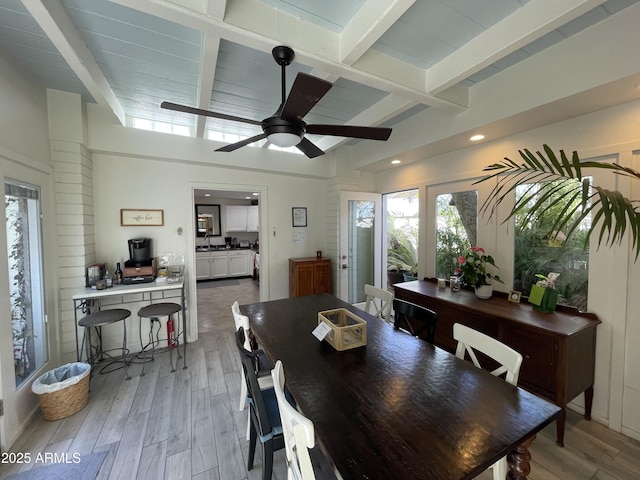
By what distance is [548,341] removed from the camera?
190 cm

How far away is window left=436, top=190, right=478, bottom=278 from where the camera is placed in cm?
303

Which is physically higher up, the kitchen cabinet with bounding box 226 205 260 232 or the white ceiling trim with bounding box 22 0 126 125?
the white ceiling trim with bounding box 22 0 126 125

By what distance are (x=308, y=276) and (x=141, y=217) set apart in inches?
93.7

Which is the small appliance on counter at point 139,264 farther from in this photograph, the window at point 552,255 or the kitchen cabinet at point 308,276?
the window at point 552,255

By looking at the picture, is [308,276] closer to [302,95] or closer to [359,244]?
[359,244]

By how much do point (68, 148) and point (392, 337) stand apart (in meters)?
3.51

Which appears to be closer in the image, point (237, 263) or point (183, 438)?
→ point (183, 438)

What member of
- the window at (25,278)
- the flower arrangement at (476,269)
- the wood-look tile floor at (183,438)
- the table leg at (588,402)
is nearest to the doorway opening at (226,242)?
the wood-look tile floor at (183,438)

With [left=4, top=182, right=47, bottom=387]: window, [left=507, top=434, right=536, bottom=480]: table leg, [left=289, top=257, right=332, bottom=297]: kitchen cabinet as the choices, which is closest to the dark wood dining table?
[left=507, top=434, right=536, bottom=480]: table leg

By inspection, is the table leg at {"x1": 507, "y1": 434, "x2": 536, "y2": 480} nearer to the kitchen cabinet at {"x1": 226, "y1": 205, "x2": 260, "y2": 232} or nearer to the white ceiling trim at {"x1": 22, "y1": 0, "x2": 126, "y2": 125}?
the white ceiling trim at {"x1": 22, "y1": 0, "x2": 126, "y2": 125}

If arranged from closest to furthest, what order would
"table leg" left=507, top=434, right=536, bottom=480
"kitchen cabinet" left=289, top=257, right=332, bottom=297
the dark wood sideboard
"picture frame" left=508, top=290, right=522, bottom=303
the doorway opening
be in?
"table leg" left=507, top=434, right=536, bottom=480 < the dark wood sideboard < "picture frame" left=508, top=290, right=522, bottom=303 < "kitchen cabinet" left=289, top=257, right=332, bottom=297 < the doorway opening

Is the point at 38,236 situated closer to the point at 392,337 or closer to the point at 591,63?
the point at 392,337

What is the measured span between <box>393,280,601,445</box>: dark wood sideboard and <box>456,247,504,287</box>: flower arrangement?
0.23m

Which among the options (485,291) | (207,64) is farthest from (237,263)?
(485,291)
